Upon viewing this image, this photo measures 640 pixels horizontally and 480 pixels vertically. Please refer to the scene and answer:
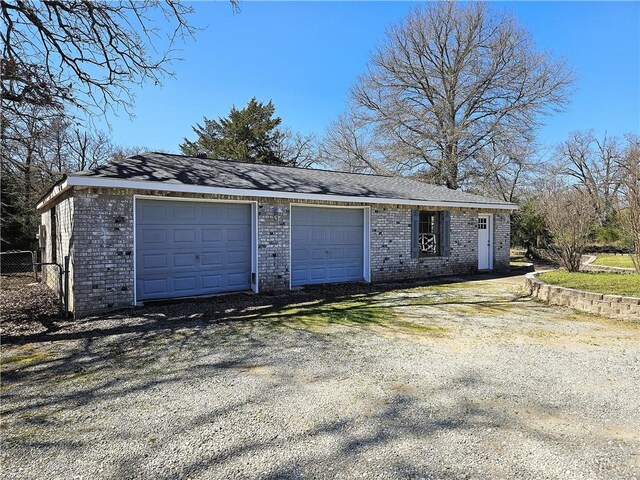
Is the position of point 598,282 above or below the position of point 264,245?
below

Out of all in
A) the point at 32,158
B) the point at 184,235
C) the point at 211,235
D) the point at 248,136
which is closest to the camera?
the point at 184,235

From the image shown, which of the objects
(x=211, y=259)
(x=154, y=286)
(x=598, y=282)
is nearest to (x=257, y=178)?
(x=211, y=259)

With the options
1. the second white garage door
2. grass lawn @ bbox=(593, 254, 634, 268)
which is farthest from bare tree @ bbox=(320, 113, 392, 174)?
the second white garage door

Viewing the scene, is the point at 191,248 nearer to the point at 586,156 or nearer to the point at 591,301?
the point at 591,301

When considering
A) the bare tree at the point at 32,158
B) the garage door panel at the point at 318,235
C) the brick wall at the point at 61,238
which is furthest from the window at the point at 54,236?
the garage door panel at the point at 318,235

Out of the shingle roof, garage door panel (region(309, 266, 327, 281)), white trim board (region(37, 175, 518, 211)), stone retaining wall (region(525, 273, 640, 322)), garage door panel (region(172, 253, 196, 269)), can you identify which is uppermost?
the shingle roof

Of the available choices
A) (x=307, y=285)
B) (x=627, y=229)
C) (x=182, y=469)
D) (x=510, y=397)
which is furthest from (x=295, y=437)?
(x=627, y=229)

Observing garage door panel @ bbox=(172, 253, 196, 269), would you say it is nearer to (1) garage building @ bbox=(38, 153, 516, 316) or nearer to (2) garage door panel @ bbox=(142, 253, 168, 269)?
(1) garage building @ bbox=(38, 153, 516, 316)

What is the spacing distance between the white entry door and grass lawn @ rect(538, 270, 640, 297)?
398 cm

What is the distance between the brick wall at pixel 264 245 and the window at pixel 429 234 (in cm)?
36

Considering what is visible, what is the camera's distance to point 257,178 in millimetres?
9930

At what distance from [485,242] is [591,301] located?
6941 mm

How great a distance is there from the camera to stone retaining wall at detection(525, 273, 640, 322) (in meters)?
6.35

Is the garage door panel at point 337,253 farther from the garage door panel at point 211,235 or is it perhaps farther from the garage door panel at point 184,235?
the garage door panel at point 184,235
